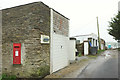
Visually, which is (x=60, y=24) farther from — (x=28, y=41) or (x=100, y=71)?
(x=100, y=71)

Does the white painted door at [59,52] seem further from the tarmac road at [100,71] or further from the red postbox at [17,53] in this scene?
the red postbox at [17,53]

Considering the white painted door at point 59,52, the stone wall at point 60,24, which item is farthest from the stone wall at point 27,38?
the stone wall at point 60,24

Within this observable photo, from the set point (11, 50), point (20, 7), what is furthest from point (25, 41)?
point (20, 7)

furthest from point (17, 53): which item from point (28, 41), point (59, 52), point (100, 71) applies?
point (100, 71)

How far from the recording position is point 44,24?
610 cm

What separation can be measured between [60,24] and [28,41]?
123 inches

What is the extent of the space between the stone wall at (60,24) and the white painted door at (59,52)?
419 mm

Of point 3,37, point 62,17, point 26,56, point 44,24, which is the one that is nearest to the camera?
point 26,56

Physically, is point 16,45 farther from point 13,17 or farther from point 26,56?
point 13,17

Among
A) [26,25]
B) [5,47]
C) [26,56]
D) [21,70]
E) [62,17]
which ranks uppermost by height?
[62,17]

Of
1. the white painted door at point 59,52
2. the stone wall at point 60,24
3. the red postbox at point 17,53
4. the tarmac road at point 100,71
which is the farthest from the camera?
the stone wall at point 60,24

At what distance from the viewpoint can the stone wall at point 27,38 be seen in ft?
18.5

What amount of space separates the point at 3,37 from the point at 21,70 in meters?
2.63

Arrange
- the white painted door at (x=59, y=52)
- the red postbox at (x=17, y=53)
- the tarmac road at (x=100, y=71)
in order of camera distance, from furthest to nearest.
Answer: the white painted door at (x=59, y=52)
the red postbox at (x=17, y=53)
the tarmac road at (x=100, y=71)
